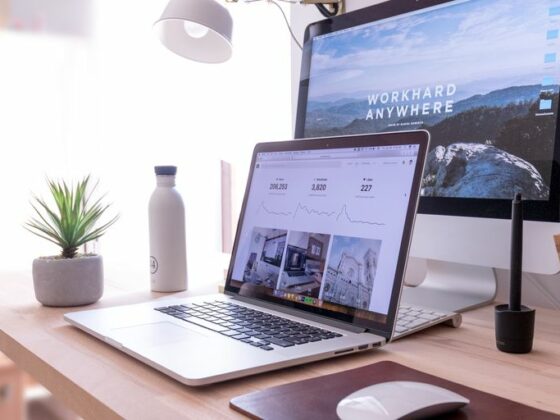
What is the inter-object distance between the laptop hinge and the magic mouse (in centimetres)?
22

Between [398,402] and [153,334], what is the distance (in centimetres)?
35

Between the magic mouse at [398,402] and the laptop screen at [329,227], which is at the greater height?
the laptop screen at [329,227]

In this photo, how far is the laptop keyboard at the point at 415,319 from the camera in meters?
0.74

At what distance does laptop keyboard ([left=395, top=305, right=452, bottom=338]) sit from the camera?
0.74 meters

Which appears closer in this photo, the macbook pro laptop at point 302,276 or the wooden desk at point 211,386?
the wooden desk at point 211,386

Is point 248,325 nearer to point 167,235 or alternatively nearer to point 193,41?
point 167,235

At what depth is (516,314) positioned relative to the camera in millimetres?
657

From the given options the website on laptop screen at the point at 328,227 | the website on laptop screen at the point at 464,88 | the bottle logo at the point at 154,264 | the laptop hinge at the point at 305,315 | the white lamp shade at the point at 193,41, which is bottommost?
the laptop hinge at the point at 305,315

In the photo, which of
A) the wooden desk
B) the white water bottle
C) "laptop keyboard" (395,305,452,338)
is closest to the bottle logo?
the white water bottle

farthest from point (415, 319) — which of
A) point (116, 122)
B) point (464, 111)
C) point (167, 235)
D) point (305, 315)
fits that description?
point (116, 122)

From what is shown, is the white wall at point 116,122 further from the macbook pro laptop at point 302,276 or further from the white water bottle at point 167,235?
the macbook pro laptop at point 302,276

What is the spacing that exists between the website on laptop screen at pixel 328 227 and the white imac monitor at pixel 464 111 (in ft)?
0.56

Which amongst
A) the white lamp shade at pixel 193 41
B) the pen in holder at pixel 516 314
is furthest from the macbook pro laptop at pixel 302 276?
the white lamp shade at pixel 193 41

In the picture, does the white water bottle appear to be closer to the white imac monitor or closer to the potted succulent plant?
the potted succulent plant
